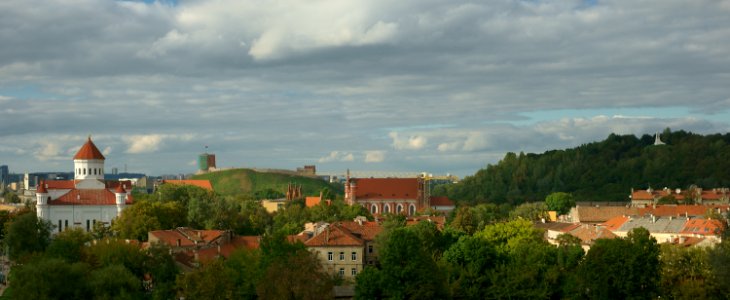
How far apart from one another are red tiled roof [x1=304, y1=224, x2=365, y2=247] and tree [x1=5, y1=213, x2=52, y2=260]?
1090 inches

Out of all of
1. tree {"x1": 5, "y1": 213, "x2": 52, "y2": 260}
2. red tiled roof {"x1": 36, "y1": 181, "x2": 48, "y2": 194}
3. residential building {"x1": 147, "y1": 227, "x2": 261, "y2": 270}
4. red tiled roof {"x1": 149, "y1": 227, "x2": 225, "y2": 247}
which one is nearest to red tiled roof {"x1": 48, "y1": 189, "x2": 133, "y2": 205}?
red tiled roof {"x1": 36, "y1": 181, "x2": 48, "y2": 194}

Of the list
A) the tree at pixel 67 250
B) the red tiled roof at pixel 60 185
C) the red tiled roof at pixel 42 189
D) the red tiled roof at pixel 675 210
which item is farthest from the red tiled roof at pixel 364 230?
the red tiled roof at pixel 60 185

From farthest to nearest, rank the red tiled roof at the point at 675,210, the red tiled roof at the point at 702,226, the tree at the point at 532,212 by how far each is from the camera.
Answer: the tree at the point at 532,212 → the red tiled roof at the point at 675,210 → the red tiled roof at the point at 702,226

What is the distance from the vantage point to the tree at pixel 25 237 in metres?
101

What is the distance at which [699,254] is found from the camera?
78.1 m

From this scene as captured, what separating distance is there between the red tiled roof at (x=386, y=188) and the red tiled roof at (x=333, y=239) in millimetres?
100581

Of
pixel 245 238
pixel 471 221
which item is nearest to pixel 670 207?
pixel 471 221

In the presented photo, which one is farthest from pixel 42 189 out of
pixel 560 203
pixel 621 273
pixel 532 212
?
pixel 621 273

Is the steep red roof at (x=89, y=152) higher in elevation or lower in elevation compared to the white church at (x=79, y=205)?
higher

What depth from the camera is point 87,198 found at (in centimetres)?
12950

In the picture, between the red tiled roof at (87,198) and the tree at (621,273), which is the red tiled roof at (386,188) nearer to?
the red tiled roof at (87,198)

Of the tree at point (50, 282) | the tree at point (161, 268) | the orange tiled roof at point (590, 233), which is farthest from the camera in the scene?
the orange tiled roof at point (590, 233)

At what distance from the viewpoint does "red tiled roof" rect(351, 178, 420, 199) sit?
192875 mm

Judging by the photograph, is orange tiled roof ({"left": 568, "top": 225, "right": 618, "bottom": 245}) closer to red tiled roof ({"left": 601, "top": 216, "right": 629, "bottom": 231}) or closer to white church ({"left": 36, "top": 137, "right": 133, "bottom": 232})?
red tiled roof ({"left": 601, "top": 216, "right": 629, "bottom": 231})
